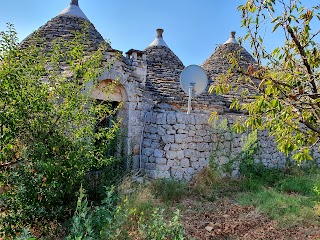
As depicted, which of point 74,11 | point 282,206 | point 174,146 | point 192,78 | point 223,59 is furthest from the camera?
point 223,59

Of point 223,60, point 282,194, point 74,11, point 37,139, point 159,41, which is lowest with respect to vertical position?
point 282,194

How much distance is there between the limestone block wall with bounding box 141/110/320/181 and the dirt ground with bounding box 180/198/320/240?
1602mm

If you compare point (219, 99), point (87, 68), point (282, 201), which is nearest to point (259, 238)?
point (282, 201)

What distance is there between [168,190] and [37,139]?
9.47 ft

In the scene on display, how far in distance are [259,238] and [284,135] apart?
66.7 inches

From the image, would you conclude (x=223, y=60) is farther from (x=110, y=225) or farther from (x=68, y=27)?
(x=110, y=225)

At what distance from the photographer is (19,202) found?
3676 millimetres

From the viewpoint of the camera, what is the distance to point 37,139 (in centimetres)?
402

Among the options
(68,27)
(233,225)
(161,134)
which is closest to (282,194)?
(233,225)

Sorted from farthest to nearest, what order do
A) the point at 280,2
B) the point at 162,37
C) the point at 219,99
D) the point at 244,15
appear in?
1. the point at 162,37
2. the point at 219,99
3. the point at 244,15
4. the point at 280,2

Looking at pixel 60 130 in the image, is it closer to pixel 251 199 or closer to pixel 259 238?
pixel 259 238

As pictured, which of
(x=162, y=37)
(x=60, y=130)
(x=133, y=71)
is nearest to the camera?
(x=60, y=130)

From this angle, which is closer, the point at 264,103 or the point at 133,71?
the point at 264,103

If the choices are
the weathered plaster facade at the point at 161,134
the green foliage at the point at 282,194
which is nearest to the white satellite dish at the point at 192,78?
the weathered plaster facade at the point at 161,134
